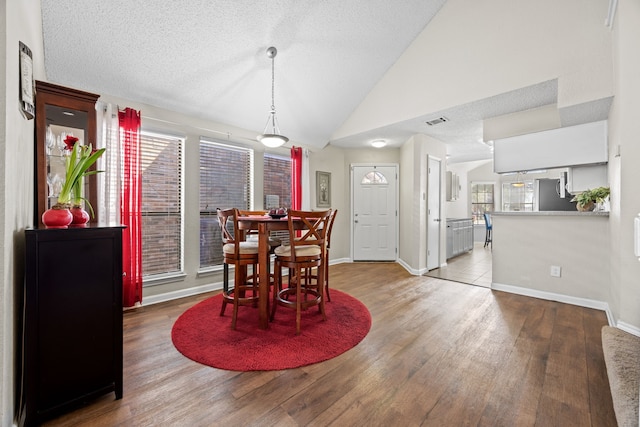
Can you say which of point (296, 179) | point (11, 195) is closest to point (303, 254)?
point (11, 195)

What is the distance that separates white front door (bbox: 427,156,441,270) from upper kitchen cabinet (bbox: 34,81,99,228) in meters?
4.55

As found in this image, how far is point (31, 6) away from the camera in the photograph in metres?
1.64

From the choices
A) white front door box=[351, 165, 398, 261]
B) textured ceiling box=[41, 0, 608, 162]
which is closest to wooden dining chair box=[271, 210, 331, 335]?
textured ceiling box=[41, 0, 608, 162]

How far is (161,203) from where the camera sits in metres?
3.20

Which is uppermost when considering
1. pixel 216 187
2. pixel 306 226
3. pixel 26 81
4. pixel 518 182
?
pixel 518 182

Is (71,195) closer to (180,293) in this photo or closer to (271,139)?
(271,139)

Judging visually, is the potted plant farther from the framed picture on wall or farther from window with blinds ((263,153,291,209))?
window with blinds ((263,153,291,209))

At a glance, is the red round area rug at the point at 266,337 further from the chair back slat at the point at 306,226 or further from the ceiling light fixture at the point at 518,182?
the ceiling light fixture at the point at 518,182

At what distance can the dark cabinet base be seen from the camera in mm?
1260

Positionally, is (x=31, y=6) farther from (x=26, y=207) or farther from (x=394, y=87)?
(x=394, y=87)

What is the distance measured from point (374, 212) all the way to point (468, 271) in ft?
6.59

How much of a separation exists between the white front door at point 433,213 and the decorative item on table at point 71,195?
4535 millimetres

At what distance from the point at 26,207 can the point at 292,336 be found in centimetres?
194

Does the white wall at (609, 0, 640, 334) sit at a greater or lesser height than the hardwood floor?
greater
